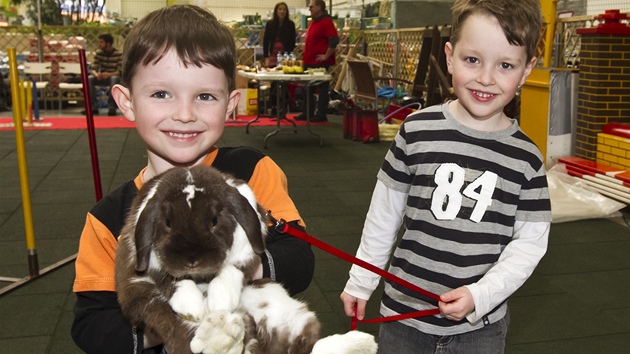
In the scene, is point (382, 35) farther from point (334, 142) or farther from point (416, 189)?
point (416, 189)

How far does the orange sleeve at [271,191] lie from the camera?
1.58 m

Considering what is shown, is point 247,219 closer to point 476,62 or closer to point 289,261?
point 289,261

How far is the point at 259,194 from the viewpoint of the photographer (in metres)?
1.59

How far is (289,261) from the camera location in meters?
1.46

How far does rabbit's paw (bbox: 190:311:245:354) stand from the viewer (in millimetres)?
1131

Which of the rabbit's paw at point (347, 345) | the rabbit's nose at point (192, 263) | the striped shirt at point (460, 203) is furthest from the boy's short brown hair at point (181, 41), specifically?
the striped shirt at point (460, 203)

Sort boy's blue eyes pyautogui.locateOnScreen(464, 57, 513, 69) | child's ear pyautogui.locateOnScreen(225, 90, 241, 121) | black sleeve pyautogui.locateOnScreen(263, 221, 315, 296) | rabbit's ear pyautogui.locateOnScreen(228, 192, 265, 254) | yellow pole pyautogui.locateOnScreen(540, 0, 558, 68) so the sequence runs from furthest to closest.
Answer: yellow pole pyautogui.locateOnScreen(540, 0, 558, 68)
boy's blue eyes pyautogui.locateOnScreen(464, 57, 513, 69)
child's ear pyautogui.locateOnScreen(225, 90, 241, 121)
black sleeve pyautogui.locateOnScreen(263, 221, 315, 296)
rabbit's ear pyautogui.locateOnScreen(228, 192, 265, 254)

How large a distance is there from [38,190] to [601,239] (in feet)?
19.2

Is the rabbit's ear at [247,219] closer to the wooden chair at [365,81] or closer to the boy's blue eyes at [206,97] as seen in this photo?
the boy's blue eyes at [206,97]

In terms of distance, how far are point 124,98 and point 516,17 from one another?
115cm

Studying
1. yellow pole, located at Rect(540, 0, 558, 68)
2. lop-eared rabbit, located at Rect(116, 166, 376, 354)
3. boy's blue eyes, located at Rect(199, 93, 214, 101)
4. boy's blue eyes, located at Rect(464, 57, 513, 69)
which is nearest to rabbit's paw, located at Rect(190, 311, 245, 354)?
lop-eared rabbit, located at Rect(116, 166, 376, 354)

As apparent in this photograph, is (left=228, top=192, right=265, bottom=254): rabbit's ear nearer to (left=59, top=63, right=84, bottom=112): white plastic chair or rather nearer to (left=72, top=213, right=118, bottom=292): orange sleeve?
(left=72, top=213, right=118, bottom=292): orange sleeve

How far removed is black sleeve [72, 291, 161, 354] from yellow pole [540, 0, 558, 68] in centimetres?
761

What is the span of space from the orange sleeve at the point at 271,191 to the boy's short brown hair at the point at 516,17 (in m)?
0.83
